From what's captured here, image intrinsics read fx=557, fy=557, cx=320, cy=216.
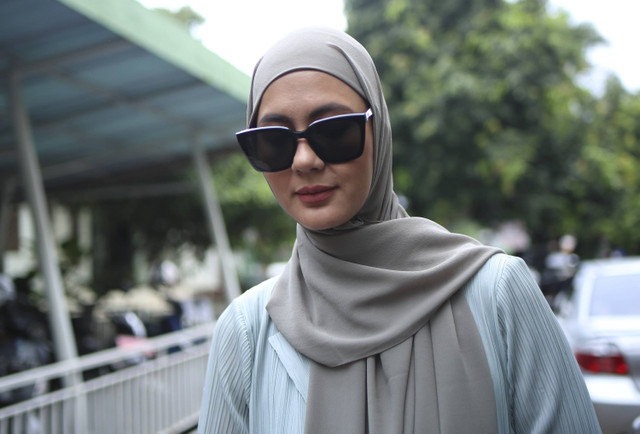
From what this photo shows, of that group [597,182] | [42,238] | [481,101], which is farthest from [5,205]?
[597,182]

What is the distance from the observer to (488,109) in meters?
12.1

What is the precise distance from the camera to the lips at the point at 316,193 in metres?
1.28

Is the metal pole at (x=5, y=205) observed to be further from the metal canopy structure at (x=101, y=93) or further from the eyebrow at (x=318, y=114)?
the eyebrow at (x=318, y=114)

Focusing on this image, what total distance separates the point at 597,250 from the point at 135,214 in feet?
65.3

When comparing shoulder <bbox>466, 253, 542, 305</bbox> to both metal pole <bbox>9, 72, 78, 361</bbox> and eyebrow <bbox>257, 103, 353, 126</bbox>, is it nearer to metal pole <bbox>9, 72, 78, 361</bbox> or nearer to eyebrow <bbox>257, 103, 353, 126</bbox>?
eyebrow <bbox>257, 103, 353, 126</bbox>

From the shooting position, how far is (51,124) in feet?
22.3

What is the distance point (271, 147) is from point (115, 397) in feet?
12.1

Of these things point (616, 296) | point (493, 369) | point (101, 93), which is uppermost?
point (101, 93)

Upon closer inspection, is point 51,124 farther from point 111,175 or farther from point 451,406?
point 451,406

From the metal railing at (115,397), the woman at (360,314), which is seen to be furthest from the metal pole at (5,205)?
the woman at (360,314)

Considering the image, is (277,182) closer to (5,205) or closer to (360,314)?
(360,314)

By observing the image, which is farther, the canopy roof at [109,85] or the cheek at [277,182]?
the canopy roof at [109,85]

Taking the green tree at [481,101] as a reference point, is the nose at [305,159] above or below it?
below

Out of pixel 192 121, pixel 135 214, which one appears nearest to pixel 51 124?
pixel 192 121
